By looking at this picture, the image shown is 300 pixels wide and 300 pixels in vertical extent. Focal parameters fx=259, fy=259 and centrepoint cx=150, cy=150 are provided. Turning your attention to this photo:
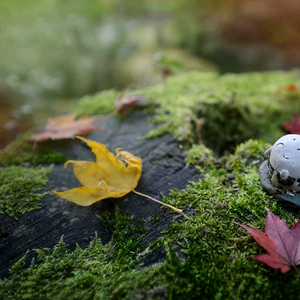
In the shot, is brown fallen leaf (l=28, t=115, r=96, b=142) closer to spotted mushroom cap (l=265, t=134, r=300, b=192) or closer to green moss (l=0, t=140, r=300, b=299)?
green moss (l=0, t=140, r=300, b=299)

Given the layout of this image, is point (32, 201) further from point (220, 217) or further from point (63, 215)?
point (220, 217)

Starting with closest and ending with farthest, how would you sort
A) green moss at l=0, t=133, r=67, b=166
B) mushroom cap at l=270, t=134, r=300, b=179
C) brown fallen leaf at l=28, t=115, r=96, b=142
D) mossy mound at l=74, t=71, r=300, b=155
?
mushroom cap at l=270, t=134, r=300, b=179, green moss at l=0, t=133, r=67, b=166, brown fallen leaf at l=28, t=115, r=96, b=142, mossy mound at l=74, t=71, r=300, b=155

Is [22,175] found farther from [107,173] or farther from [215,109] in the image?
[215,109]

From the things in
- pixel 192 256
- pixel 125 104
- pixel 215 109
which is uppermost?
pixel 125 104

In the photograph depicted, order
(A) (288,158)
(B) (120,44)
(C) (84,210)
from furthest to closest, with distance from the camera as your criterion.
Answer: (B) (120,44)
(C) (84,210)
(A) (288,158)

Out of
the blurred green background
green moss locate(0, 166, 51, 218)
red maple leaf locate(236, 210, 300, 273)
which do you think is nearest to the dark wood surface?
green moss locate(0, 166, 51, 218)

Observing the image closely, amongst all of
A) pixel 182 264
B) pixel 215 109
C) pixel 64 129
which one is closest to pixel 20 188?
pixel 64 129

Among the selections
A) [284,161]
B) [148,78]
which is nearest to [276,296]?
[284,161]

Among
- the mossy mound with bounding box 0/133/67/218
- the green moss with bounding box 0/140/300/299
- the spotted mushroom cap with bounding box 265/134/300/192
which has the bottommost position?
the green moss with bounding box 0/140/300/299
